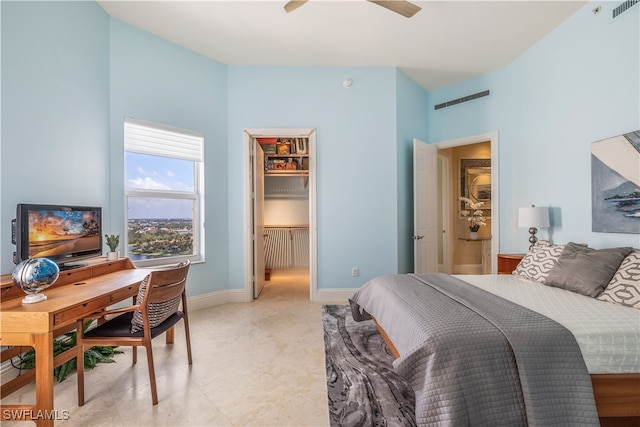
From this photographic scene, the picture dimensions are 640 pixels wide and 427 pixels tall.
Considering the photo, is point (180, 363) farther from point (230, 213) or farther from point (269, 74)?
point (269, 74)

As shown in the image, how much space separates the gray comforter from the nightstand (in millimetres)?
1725

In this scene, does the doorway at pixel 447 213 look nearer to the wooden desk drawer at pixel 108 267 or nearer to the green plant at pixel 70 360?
the wooden desk drawer at pixel 108 267

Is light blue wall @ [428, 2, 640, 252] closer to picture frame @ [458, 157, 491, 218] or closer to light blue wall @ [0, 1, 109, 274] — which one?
picture frame @ [458, 157, 491, 218]

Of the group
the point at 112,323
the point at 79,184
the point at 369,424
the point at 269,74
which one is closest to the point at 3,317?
the point at 112,323

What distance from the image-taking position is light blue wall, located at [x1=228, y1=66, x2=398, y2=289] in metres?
3.83

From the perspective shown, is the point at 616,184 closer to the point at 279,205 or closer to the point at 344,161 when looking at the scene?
the point at 344,161

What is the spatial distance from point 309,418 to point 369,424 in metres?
0.35

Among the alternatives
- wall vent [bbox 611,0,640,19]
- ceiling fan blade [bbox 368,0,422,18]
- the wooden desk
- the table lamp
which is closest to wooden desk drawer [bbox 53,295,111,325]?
the wooden desk

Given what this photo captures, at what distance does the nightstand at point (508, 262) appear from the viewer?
299cm

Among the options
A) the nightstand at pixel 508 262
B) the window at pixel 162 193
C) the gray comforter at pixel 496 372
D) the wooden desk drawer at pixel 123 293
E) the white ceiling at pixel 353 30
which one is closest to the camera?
the gray comforter at pixel 496 372

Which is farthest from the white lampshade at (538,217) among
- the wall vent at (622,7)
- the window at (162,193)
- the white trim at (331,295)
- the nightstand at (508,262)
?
the window at (162,193)

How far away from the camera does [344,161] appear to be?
12.7ft

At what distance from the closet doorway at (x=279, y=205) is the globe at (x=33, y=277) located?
2285mm

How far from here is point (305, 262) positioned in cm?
577
